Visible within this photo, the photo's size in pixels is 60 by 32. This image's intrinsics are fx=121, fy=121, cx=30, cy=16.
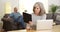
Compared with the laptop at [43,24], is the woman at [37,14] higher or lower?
higher

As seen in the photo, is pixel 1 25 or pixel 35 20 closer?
pixel 1 25

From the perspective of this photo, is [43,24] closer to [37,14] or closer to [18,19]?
[37,14]

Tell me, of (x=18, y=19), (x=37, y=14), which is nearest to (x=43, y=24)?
(x=37, y=14)

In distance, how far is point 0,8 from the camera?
171 centimetres

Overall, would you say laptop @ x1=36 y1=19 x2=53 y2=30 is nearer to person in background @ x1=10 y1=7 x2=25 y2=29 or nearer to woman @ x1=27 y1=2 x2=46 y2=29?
woman @ x1=27 y1=2 x2=46 y2=29

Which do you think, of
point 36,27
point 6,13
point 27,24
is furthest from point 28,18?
point 6,13

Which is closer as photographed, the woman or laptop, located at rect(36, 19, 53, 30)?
laptop, located at rect(36, 19, 53, 30)

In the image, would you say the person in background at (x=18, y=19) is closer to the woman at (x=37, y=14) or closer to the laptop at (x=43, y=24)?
the woman at (x=37, y=14)

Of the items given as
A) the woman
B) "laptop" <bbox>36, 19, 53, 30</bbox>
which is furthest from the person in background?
"laptop" <bbox>36, 19, 53, 30</bbox>

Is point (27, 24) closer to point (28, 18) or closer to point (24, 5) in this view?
point (28, 18)

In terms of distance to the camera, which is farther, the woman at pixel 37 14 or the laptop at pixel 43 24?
the woman at pixel 37 14

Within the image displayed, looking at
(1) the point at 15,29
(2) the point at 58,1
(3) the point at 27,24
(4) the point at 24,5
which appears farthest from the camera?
(2) the point at 58,1

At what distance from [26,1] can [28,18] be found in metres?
0.52

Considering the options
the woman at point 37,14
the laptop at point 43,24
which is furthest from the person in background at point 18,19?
the laptop at point 43,24
